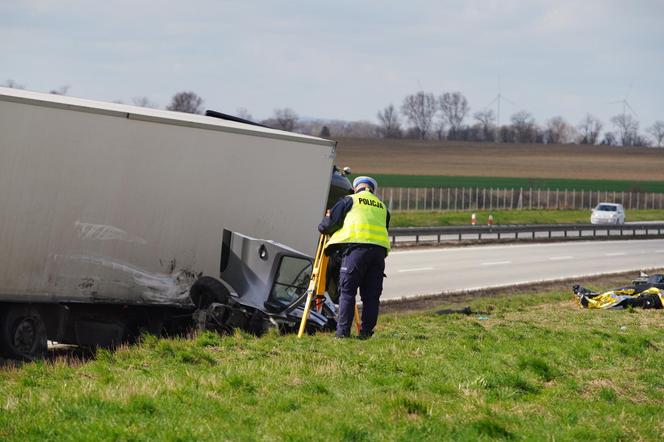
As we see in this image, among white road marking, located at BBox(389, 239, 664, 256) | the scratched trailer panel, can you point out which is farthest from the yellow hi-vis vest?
white road marking, located at BBox(389, 239, 664, 256)

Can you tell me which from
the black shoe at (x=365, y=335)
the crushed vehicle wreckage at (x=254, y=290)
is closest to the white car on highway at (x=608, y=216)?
the crushed vehicle wreckage at (x=254, y=290)

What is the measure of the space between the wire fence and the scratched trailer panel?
1803 inches

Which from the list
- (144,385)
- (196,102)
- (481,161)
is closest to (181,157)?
(144,385)

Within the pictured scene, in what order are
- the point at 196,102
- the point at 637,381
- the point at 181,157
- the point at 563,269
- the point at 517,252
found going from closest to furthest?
the point at 637,381, the point at 181,157, the point at 563,269, the point at 517,252, the point at 196,102

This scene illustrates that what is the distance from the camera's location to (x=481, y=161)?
109 meters

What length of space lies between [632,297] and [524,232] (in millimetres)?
27448

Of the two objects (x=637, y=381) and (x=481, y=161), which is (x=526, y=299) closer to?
(x=637, y=381)

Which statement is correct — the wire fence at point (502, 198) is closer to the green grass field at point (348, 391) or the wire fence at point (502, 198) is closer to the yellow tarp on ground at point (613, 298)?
the yellow tarp on ground at point (613, 298)

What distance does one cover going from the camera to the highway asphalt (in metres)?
28.1

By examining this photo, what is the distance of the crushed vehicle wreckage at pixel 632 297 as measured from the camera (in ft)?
61.4

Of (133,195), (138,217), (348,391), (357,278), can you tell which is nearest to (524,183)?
(138,217)

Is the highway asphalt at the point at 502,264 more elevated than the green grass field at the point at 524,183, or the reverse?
the green grass field at the point at 524,183

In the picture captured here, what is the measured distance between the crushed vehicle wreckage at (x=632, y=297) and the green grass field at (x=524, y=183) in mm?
56815

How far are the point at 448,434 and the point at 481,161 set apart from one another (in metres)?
103
